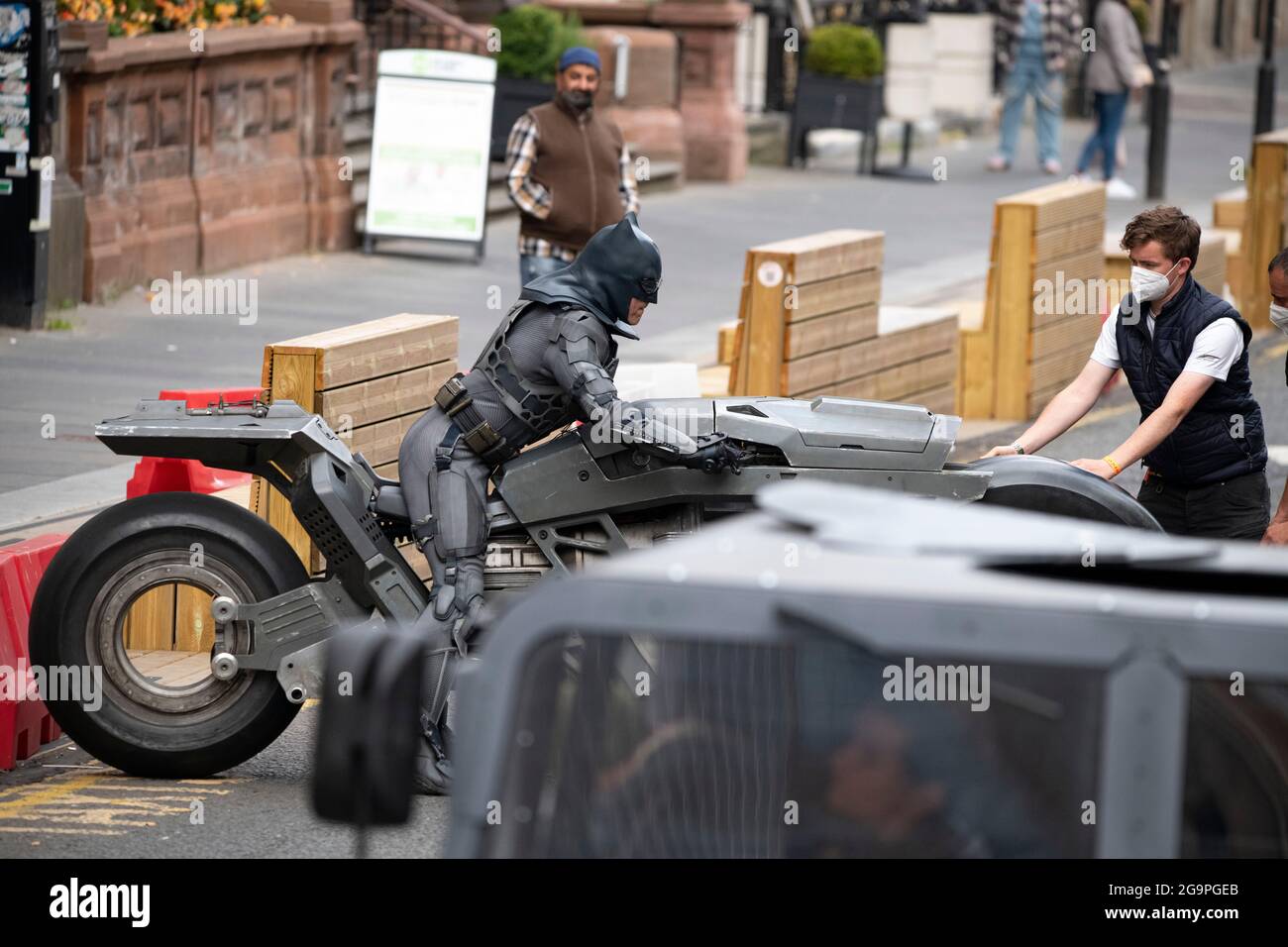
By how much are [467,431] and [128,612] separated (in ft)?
3.77

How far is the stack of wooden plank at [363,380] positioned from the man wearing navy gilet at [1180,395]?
2.31 meters

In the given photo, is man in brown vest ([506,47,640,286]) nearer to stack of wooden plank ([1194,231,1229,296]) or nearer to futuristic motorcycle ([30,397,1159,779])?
futuristic motorcycle ([30,397,1159,779])

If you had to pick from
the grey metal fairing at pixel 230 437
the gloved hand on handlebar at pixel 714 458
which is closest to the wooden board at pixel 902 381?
the gloved hand on handlebar at pixel 714 458

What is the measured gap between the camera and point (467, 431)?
6488 mm

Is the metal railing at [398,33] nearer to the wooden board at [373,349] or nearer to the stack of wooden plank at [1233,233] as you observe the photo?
the stack of wooden plank at [1233,233]

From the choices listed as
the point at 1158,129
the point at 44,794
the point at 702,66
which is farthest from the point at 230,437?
the point at 1158,129

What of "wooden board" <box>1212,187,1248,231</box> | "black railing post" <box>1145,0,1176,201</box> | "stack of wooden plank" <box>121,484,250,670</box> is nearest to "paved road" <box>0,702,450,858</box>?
"stack of wooden plank" <box>121,484,250,670</box>

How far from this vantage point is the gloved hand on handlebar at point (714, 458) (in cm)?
633

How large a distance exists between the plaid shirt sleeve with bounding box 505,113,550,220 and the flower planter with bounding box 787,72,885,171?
1252cm

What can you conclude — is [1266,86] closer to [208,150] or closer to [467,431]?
[208,150]

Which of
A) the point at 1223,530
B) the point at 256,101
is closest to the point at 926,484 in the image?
the point at 1223,530

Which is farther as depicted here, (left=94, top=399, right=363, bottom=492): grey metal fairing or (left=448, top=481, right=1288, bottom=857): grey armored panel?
(left=94, top=399, right=363, bottom=492): grey metal fairing

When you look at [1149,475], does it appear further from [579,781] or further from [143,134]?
[143,134]

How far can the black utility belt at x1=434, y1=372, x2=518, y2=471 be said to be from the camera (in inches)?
254
